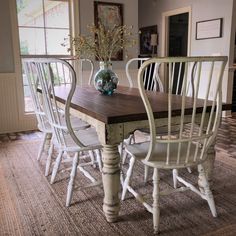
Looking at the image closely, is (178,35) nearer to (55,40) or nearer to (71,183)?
(55,40)

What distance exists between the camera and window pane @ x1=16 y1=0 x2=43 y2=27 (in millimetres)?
3996

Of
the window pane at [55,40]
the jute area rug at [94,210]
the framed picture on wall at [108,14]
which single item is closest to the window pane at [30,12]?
the window pane at [55,40]

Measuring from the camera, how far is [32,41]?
4117 millimetres

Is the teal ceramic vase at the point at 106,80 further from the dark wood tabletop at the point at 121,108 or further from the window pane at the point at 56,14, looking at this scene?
the window pane at the point at 56,14

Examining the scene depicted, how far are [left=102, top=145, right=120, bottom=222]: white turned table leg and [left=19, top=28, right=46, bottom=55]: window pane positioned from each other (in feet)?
9.81

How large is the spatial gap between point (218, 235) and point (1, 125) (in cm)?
334

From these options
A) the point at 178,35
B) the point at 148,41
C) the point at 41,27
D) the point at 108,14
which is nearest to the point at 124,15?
the point at 108,14

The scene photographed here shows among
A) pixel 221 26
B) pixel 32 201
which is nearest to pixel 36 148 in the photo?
pixel 32 201

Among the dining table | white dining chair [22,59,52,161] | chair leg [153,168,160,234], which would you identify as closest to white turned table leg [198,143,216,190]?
the dining table

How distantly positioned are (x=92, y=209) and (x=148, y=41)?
5479 mm

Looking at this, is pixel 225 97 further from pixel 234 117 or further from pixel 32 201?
pixel 32 201

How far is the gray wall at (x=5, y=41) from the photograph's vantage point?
3811mm

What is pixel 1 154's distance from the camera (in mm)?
3105

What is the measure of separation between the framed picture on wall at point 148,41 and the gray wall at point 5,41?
3493mm
